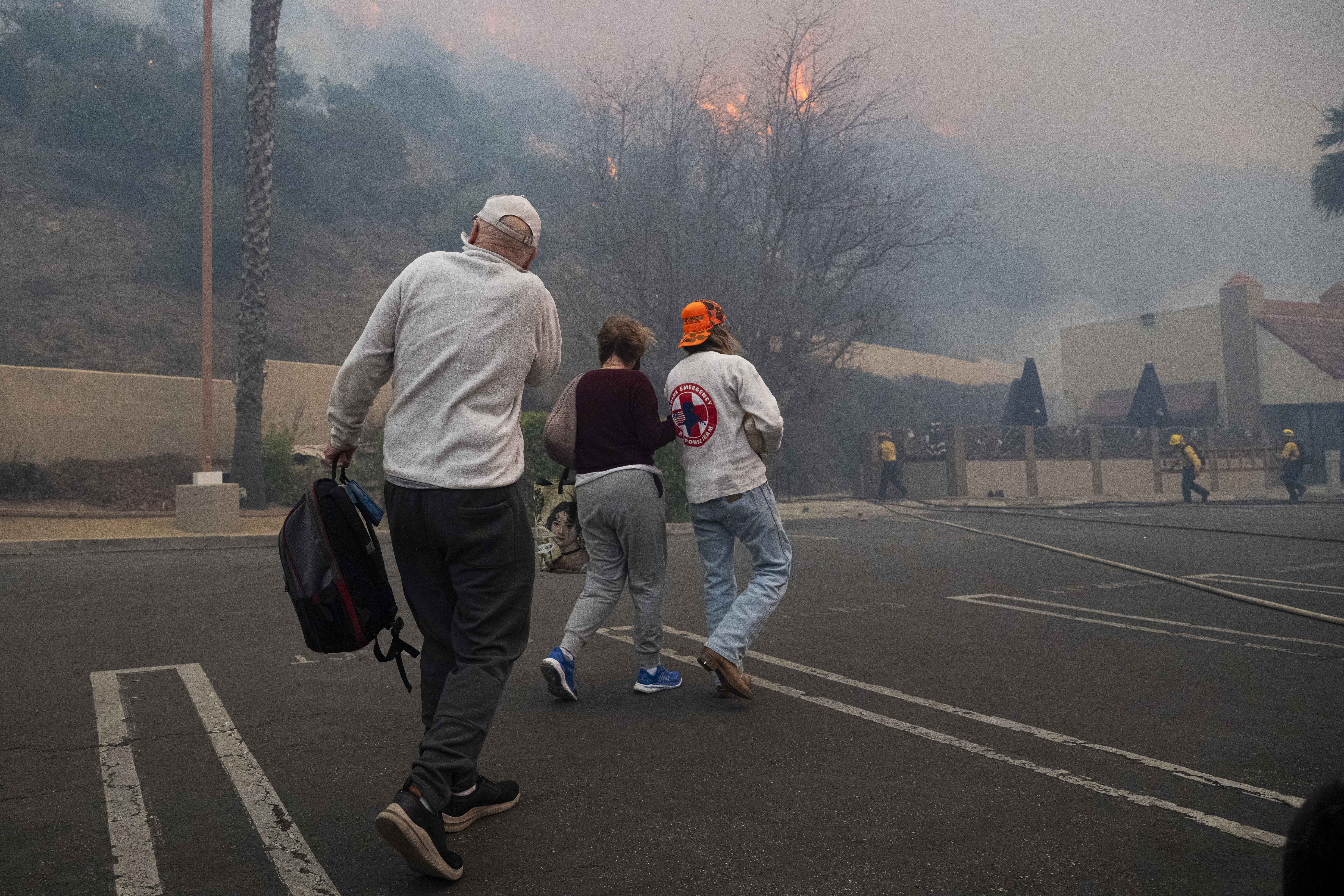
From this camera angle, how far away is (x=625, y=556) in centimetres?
460

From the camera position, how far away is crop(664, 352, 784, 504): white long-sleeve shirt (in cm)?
459

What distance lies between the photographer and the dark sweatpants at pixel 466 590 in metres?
2.81

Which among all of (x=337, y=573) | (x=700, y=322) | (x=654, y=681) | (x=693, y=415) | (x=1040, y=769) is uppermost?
(x=700, y=322)

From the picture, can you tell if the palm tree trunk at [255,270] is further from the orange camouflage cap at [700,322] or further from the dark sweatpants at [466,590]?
the dark sweatpants at [466,590]

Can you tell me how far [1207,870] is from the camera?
262 centimetres

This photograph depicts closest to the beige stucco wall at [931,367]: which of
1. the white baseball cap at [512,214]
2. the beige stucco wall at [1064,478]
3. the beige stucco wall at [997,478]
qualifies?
the beige stucco wall at [997,478]

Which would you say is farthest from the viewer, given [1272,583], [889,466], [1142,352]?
[1142,352]

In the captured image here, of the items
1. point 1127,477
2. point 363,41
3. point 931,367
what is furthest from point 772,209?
point 363,41

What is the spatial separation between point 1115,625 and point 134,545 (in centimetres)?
1103

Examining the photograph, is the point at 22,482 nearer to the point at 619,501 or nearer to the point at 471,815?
the point at 619,501

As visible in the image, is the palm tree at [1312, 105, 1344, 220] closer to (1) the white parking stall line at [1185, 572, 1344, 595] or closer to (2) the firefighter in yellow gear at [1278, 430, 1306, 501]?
(2) the firefighter in yellow gear at [1278, 430, 1306, 501]

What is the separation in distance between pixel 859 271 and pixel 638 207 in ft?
17.2

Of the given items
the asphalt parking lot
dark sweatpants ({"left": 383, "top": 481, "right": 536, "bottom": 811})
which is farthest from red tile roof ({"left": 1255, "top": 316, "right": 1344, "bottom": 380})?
dark sweatpants ({"left": 383, "top": 481, "right": 536, "bottom": 811})

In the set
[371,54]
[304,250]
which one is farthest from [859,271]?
[371,54]
